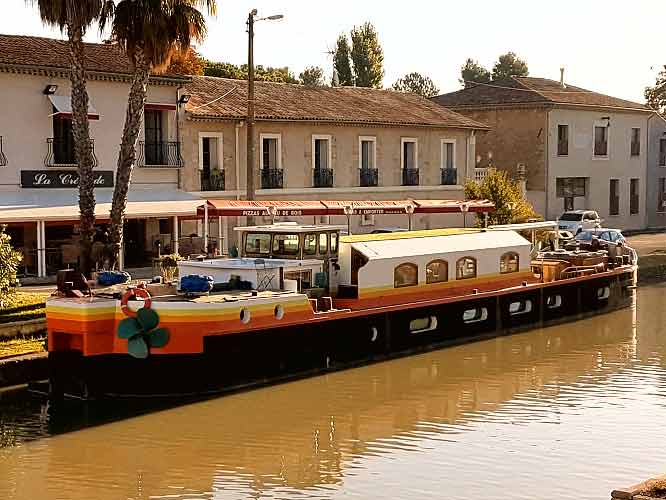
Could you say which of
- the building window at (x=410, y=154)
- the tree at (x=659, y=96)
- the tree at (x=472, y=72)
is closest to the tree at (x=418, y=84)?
the tree at (x=472, y=72)

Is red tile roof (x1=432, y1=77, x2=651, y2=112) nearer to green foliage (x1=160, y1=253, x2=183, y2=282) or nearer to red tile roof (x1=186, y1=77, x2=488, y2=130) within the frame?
red tile roof (x1=186, y1=77, x2=488, y2=130)

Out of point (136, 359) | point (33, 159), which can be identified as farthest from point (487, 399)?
point (33, 159)

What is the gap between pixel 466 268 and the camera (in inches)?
1018

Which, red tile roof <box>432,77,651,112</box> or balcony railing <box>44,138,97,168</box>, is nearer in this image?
balcony railing <box>44,138,97,168</box>

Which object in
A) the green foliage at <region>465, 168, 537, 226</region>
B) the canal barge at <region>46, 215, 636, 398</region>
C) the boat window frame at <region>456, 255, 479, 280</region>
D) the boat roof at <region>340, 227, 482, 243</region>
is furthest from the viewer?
the green foliage at <region>465, 168, 537, 226</region>

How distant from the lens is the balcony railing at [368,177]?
40.7 metres

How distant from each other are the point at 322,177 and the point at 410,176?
→ 491 centimetres

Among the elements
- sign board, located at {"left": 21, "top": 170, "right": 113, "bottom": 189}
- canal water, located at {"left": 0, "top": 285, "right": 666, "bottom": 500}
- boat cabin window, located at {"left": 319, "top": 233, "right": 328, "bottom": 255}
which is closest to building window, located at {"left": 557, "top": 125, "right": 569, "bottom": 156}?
sign board, located at {"left": 21, "top": 170, "right": 113, "bottom": 189}

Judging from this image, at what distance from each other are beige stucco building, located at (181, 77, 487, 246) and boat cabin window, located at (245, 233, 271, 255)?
12054 millimetres

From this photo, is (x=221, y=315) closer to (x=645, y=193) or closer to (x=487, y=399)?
(x=487, y=399)

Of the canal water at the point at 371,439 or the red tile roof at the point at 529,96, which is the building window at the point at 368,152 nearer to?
the red tile roof at the point at 529,96

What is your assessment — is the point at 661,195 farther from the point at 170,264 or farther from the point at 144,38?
the point at 144,38

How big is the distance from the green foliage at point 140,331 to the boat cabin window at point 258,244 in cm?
474

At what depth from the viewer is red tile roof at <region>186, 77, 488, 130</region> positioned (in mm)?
36375
